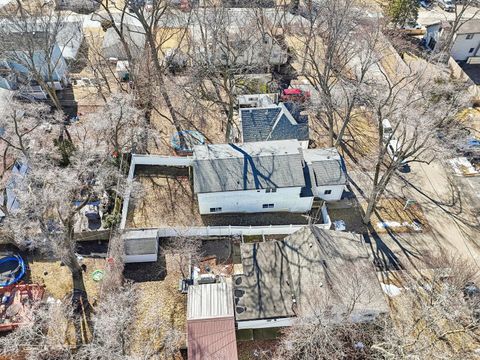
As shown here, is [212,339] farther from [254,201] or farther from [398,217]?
[398,217]

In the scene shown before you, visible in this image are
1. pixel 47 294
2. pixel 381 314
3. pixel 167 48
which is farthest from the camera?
pixel 167 48

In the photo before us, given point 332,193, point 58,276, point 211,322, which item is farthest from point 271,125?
point 58,276

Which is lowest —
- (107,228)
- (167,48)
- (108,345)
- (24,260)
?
(108,345)

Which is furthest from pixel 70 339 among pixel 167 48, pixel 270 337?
pixel 167 48

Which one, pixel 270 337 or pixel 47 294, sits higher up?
pixel 47 294

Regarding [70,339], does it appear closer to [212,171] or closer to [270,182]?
[212,171]

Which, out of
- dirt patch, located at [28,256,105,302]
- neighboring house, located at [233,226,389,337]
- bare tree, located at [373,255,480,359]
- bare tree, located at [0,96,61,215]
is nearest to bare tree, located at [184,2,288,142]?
bare tree, located at [0,96,61,215]
